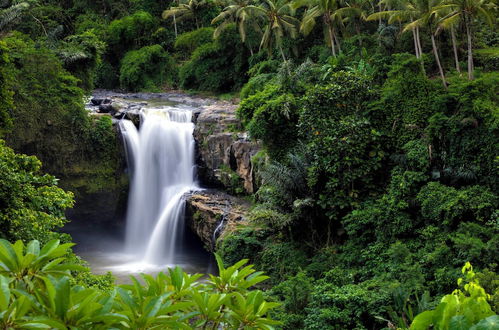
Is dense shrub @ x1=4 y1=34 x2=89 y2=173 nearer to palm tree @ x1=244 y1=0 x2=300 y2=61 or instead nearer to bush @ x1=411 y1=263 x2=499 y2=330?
palm tree @ x1=244 y1=0 x2=300 y2=61

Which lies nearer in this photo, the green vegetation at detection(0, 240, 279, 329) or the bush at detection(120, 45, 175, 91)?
the green vegetation at detection(0, 240, 279, 329)

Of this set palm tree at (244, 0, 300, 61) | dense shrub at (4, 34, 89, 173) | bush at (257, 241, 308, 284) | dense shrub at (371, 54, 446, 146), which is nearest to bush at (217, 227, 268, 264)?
bush at (257, 241, 308, 284)

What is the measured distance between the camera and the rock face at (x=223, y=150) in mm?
16391

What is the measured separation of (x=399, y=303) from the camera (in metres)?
8.90

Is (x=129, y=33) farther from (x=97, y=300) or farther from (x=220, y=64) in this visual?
(x=97, y=300)

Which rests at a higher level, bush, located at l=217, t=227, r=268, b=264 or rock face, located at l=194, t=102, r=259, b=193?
rock face, located at l=194, t=102, r=259, b=193

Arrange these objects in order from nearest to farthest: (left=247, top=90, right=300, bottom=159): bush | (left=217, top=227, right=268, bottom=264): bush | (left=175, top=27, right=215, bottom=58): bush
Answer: (left=217, top=227, right=268, bottom=264): bush, (left=247, top=90, right=300, bottom=159): bush, (left=175, top=27, right=215, bottom=58): bush

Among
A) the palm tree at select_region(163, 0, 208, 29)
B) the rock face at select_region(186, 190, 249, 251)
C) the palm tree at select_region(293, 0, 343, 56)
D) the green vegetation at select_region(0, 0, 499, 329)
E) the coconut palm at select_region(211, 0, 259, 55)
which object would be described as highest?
the palm tree at select_region(163, 0, 208, 29)

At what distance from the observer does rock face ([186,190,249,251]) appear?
14.6 meters

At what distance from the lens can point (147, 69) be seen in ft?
103

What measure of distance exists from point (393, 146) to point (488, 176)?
2795mm

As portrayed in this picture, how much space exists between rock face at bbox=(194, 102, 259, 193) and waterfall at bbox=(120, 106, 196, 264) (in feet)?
2.28

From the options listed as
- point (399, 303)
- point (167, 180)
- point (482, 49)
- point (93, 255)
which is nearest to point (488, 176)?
point (399, 303)

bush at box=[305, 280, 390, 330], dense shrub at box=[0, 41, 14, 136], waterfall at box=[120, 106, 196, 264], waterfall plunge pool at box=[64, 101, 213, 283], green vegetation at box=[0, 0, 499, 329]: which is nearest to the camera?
green vegetation at box=[0, 0, 499, 329]
